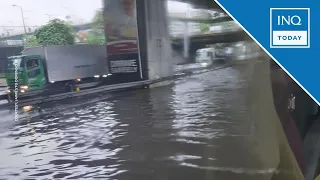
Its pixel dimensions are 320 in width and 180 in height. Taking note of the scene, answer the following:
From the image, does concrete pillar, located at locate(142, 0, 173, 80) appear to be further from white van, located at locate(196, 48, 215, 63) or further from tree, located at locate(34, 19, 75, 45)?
tree, located at locate(34, 19, 75, 45)

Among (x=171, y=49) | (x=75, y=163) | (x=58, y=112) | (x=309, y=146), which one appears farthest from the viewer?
(x=75, y=163)

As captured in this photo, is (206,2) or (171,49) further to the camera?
(171,49)

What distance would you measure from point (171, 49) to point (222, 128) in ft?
3.72

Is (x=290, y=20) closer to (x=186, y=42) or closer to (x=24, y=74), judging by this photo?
(x=186, y=42)

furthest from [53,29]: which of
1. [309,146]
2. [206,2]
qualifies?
[309,146]

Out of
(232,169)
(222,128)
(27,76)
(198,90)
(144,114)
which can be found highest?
(27,76)

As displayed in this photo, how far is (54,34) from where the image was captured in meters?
2.37

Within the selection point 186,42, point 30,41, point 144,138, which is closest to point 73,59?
point 30,41

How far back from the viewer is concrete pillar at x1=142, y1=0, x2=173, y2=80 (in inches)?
76.4

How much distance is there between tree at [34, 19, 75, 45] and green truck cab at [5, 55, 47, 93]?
6.3 inches

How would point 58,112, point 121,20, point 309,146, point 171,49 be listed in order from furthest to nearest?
point 58,112
point 121,20
point 171,49
point 309,146

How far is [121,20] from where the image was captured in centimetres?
225

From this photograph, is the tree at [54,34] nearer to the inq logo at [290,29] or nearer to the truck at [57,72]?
the truck at [57,72]

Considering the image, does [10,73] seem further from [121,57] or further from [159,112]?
[159,112]
